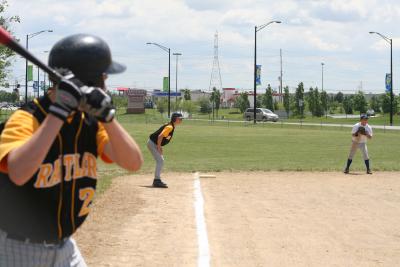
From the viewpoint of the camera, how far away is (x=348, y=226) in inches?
382

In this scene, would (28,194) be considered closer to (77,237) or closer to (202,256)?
(202,256)

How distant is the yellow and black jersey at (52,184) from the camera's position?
308cm

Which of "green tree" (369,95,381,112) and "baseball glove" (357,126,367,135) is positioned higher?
"green tree" (369,95,381,112)

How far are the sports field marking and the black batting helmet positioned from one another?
4.36 meters

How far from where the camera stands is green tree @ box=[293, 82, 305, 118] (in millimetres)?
87294

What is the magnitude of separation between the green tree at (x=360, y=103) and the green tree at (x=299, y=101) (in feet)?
28.0

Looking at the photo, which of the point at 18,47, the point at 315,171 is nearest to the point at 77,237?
the point at 18,47

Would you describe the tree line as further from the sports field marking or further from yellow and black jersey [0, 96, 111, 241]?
yellow and black jersey [0, 96, 111, 241]

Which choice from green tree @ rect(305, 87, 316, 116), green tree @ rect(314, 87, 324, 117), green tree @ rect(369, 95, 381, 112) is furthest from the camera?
green tree @ rect(369, 95, 381, 112)

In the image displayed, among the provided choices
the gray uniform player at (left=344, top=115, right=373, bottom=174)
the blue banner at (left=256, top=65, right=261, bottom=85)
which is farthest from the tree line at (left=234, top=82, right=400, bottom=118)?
the gray uniform player at (left=344, top=115, right=373, bottom=174)

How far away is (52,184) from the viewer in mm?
3146

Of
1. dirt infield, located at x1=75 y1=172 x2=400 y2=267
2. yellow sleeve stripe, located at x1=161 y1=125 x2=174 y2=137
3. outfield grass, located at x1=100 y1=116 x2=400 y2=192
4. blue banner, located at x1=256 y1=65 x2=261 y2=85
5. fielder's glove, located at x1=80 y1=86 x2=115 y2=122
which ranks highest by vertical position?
blue banner, located at x1=256 y1=65 x2=261 y2=85

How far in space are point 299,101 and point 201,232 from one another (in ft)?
259

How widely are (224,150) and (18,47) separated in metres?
24.9
